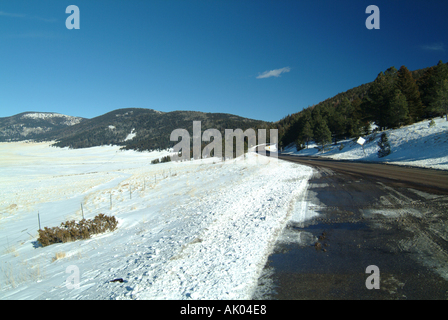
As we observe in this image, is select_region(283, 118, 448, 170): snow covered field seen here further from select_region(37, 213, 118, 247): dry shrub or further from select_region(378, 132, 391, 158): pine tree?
select_region(37, 213, 118, 247): dry shrub

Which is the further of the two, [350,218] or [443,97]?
[443,97]

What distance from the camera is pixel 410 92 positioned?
40.3 metres

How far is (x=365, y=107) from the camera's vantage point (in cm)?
4112

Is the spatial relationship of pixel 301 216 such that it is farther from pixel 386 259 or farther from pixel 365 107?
pixel 365 107

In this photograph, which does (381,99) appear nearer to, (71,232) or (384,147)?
(384,147)

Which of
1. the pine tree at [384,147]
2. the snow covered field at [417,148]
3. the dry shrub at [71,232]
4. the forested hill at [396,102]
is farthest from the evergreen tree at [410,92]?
the dry shrub at [71,232]

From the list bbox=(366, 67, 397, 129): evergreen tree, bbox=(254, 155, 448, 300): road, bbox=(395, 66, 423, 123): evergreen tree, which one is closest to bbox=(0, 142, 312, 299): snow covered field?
bbox=(254, 155, 448, 300): road

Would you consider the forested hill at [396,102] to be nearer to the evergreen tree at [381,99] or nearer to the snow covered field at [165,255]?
the evergreen tree at [381,99]

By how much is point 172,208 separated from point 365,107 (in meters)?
43.9

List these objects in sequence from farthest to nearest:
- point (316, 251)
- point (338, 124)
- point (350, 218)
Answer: point (338, 124) → point (350, 218) → point (316, 251)

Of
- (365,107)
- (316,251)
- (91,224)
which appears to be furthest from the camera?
(365,107)

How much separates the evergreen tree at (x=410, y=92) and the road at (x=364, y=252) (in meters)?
41.7

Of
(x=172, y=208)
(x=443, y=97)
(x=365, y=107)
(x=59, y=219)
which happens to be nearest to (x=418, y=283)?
(x=172, y=208)

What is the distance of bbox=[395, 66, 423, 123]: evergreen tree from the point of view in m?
39.8
